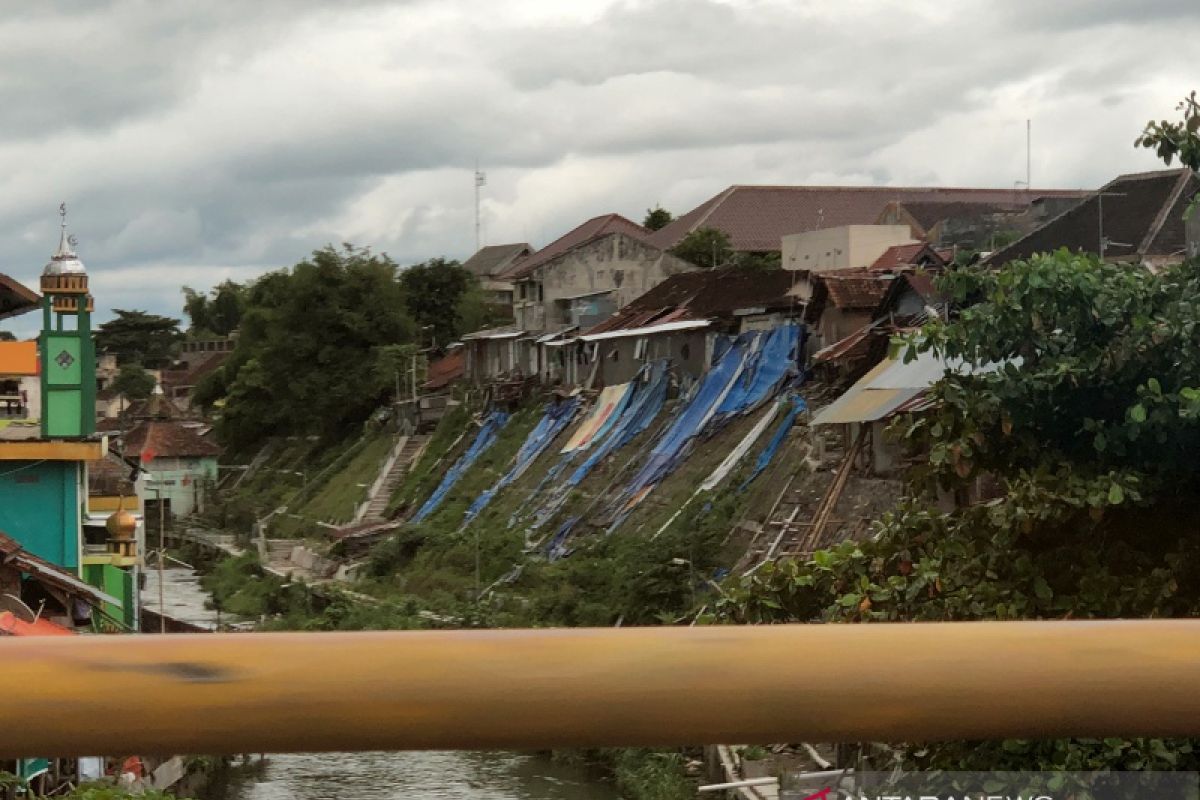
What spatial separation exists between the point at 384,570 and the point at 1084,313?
18555mm

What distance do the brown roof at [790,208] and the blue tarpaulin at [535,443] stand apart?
8.55 meters

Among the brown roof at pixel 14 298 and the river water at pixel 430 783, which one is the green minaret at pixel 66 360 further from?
the river water at pixel 430 783

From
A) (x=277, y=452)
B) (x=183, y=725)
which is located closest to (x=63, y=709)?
(x=183, y=725)

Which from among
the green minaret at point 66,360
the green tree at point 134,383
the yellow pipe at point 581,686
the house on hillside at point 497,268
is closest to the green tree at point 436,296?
the house on hillside at point 497,268

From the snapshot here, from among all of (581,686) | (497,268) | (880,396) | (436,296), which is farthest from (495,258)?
(581,686)

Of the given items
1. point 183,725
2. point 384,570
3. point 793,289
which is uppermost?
point 793,289

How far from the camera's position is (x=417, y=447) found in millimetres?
32625

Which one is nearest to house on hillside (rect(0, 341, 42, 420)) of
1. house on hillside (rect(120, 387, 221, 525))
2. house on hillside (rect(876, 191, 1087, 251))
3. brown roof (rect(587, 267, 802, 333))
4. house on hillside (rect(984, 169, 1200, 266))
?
house on hillside (rect(984, 169, 1200, 266))

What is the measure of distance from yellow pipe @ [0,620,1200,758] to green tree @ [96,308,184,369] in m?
56.8

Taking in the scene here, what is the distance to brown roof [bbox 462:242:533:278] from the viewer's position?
48625 millimetres

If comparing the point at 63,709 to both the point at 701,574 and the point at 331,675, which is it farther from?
the point at 701,574

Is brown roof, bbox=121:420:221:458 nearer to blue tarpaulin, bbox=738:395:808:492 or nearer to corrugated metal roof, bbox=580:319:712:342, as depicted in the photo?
corrugated metal roof, bbox=580:319:712:342

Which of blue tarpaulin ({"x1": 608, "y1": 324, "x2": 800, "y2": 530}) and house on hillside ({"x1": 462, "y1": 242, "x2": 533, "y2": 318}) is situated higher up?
house on hillside ({"x1": 462, "y1": 242, "x2": 533, "y2": 318})

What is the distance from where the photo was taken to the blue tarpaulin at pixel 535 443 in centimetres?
2524
